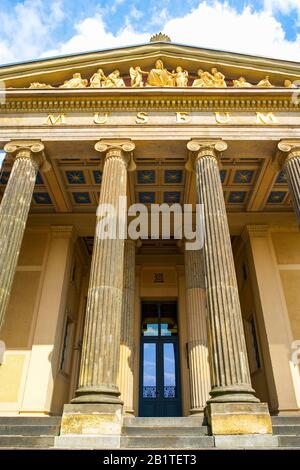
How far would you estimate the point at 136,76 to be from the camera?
43.1 feet

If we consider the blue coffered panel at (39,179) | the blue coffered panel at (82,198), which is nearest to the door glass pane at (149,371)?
the blue coffered panel at (82,198)

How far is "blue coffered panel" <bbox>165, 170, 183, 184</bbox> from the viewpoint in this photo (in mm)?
13812

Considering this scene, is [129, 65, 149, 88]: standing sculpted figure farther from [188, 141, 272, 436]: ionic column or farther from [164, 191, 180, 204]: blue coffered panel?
[164, 191, 180, 204]: blue coffered panel

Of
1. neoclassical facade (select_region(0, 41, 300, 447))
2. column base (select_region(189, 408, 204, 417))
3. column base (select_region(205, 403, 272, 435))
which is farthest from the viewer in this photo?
column base (select_region(189, 408, 204, 417))

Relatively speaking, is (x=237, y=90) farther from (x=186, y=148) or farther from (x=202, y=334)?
(x=202, y=334)

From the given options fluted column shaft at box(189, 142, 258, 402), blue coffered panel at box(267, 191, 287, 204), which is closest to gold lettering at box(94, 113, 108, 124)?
fluted column shaft at box(189, 142, 258, 402)

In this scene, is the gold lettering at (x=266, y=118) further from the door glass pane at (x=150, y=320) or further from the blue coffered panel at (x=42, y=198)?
the door glass pane at (x=150, y=320)

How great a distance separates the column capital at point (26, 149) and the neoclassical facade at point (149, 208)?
0.15ft

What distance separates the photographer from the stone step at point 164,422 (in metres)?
7.47

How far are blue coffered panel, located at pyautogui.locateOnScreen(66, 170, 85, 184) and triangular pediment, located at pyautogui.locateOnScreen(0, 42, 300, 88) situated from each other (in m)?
3.22

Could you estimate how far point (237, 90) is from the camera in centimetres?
1205

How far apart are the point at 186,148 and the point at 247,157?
223cm

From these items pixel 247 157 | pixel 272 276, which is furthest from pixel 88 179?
pixel 272 276

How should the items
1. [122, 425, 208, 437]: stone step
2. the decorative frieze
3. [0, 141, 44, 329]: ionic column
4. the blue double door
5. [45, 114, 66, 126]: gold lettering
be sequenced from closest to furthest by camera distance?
[122, 425, 208, 437]: stone step → [0, 141, 44, 329]: ionic column → [45, 114, 66, 126]: gold lettering → the decorative frieze → the blue double door
